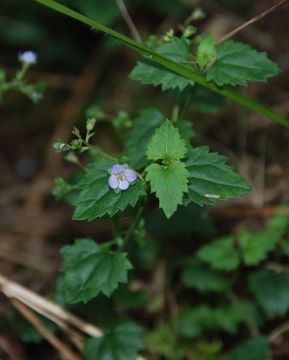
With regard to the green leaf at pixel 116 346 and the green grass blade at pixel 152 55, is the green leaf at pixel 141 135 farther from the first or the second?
the green leaf at pixel 116 346

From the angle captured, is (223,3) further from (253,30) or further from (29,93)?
(29,93)

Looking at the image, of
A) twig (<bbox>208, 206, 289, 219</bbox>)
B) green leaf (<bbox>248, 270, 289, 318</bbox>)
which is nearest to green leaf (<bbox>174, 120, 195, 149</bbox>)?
green leaf (<bbox>248, 270, 289, 318</bbox>)

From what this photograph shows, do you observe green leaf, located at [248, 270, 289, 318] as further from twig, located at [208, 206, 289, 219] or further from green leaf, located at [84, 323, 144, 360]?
green leaf, located at [84, 323, 144, 360]

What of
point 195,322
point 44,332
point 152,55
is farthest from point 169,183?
point 195,322

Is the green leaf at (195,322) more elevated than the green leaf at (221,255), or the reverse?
the green leaf at (221,255)

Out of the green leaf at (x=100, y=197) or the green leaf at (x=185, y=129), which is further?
the green leaf at (x=185, y=129)

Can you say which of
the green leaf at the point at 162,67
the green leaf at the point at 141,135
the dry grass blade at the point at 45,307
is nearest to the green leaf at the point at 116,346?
the dry grass blade at the point at 45,307

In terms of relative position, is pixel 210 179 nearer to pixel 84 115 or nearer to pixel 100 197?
pixel 100 197

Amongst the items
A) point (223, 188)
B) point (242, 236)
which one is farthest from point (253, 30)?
point (223, 188)

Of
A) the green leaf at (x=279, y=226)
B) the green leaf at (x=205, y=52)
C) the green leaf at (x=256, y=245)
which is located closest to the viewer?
the green leaf at (x=205, y=52)
